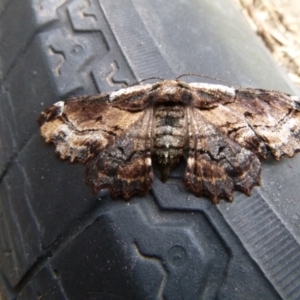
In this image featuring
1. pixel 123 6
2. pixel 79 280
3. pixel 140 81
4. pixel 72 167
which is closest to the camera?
pixel 79 280

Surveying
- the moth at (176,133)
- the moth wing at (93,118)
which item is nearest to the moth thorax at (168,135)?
the moth at (176,133)

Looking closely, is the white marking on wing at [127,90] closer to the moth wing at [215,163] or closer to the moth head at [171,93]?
the moth head at [171,93]

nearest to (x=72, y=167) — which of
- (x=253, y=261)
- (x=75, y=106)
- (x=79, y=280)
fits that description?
(x=75, y=106)

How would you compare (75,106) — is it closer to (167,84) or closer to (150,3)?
(167,84)

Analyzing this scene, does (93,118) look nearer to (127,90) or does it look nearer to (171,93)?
(127,90)

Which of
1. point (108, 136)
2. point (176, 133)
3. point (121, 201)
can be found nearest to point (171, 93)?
point (176, 133)

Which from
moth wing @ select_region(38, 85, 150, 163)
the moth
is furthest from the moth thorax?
moth wing @ select_region(38, 85, 150, 163)
